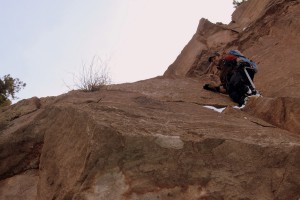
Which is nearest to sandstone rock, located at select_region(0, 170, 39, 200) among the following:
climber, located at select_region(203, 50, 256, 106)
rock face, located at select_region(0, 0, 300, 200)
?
rock face, located at select_region(0, 0, 300, 200)

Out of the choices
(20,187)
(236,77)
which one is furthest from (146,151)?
(236,77)

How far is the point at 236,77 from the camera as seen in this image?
24.3ft

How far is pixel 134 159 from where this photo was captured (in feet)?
11.7

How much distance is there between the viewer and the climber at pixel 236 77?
7.09m

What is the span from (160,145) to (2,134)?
2399mm

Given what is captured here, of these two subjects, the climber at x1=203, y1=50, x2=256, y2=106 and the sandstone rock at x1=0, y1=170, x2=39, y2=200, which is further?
the climber at x1=203, y1=50, x2=256, y2=106

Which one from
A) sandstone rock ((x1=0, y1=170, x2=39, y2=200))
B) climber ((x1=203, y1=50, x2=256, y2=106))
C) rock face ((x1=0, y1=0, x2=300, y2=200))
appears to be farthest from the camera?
climber ((x1=203, y1=50, x2=256, y2=106))

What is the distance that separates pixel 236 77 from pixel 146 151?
13.8ft

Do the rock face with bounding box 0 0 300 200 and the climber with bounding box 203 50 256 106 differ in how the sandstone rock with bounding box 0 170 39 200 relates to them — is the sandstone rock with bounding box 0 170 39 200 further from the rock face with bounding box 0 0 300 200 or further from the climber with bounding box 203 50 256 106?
the climber with bounding box 203 50 256 106

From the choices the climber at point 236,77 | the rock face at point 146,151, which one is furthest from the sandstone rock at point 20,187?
the climber at point 236,77

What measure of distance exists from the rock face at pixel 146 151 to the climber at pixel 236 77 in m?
1.01

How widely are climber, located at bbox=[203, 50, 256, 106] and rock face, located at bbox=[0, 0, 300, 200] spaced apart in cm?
101

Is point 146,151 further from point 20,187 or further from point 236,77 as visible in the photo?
point 236,77

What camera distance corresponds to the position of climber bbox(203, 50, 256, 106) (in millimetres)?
7094
